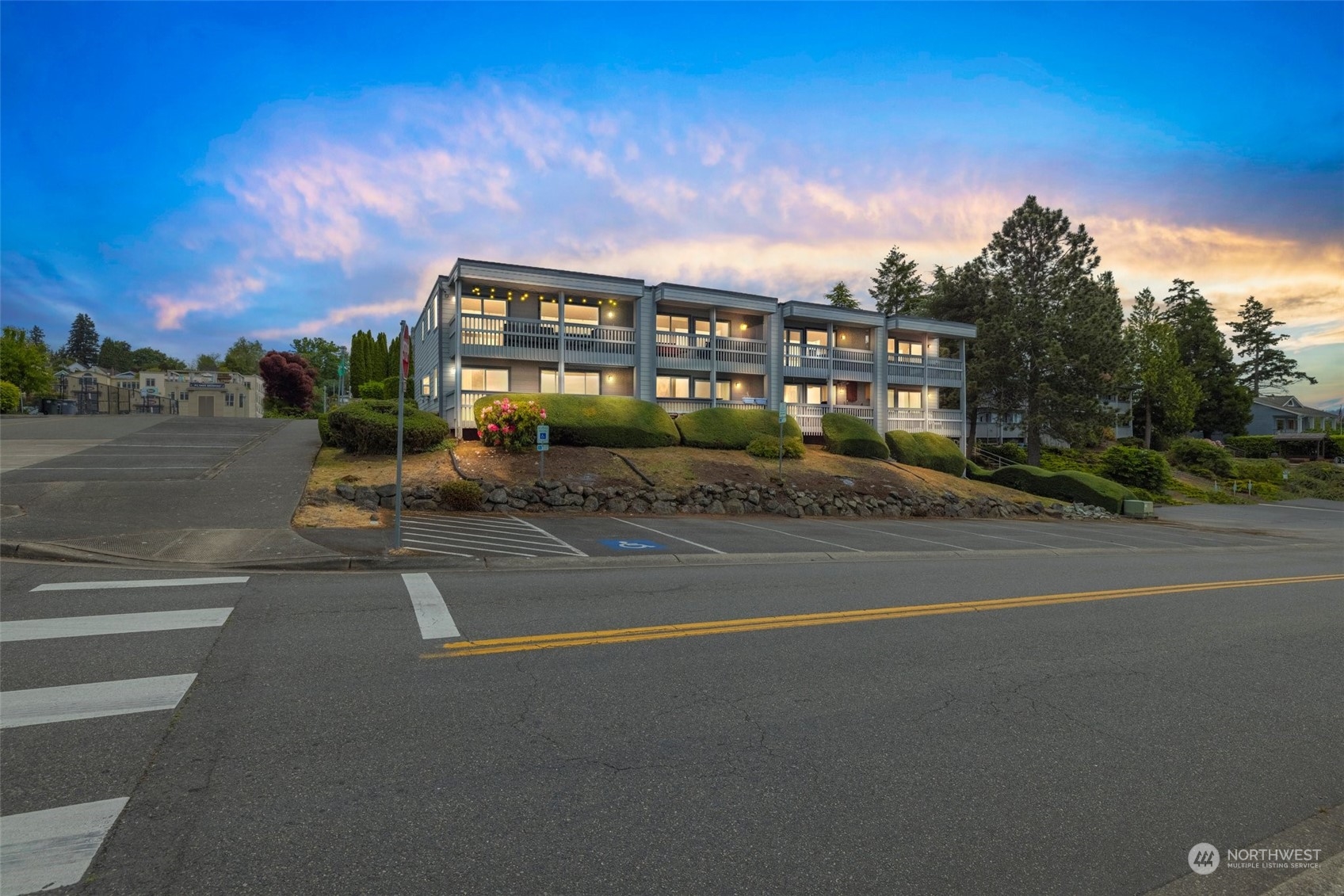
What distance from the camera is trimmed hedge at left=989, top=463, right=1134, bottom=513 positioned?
2866 cm

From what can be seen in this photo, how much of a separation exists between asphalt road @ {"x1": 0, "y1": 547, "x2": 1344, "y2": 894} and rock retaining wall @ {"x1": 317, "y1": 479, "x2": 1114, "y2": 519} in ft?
27.9

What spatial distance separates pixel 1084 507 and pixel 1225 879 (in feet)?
95.9

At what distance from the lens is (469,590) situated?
7680 mm

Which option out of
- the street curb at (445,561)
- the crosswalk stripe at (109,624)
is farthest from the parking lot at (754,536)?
the crosswalk stripe at (109,624)

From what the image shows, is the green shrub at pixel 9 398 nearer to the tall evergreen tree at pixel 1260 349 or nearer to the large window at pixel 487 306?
the large window at pixel 487 306

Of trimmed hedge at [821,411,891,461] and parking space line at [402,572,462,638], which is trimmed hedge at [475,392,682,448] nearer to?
trimmed hedge at [821,411,891,461]

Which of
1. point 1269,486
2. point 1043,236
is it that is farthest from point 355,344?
point 1269,486

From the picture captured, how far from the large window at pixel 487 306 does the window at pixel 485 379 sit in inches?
92.5

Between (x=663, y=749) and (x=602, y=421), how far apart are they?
18814 mm

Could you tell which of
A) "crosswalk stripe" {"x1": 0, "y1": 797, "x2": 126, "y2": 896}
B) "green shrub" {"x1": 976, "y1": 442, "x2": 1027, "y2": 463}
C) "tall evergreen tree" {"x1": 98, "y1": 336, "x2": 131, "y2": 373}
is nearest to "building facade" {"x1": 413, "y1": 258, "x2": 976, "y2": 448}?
"green shrub" {"x1": 976, "y1": 442, "x2": 1027, "y2": 463}

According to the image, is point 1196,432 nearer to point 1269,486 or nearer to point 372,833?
point 1269,486

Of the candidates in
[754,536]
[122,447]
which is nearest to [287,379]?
[122,447]

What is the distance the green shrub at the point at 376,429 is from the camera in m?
18.1

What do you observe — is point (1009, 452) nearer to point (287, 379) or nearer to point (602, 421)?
point (602, 421)
